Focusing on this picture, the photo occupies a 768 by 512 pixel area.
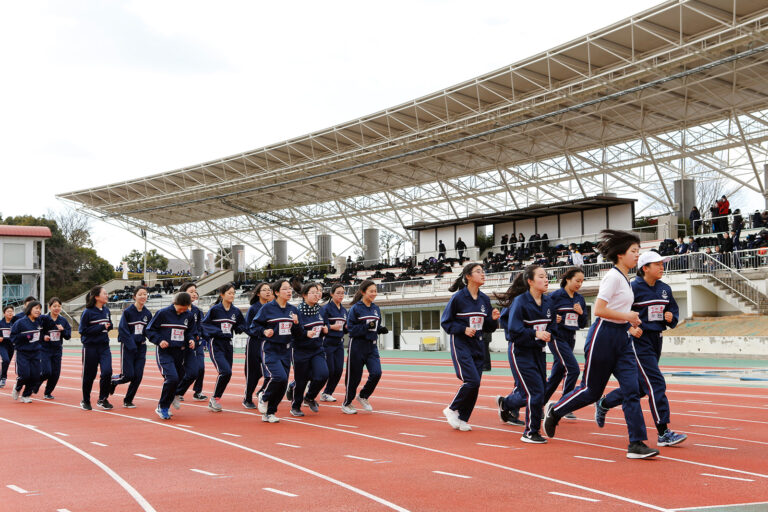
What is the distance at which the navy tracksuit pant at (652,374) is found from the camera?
25.3 ft

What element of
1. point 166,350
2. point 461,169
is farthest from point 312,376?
point 461,169

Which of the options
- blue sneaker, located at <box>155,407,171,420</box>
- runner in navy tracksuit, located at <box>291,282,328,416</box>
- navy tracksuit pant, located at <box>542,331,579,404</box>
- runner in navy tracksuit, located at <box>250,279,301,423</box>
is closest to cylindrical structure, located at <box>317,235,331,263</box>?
blue sneaker, located at <box>155,407,171,420</box>

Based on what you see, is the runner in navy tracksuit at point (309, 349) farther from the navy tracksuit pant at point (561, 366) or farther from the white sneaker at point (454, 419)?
the navy tracksuit pant at point (561, 366)

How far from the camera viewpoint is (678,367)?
2134 centimetres

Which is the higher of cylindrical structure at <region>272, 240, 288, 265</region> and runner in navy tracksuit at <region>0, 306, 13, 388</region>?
cylindrical structure at <region>272, 240, 288, 265</region>

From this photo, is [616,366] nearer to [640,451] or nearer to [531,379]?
[640,451]

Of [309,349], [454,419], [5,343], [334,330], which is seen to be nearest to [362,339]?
[334,330]

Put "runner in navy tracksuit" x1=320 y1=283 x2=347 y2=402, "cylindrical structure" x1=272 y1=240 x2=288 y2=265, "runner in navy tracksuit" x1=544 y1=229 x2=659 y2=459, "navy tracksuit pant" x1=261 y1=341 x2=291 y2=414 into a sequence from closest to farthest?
"runner in navy tracksuit" x1=544 y1=229 x2=659 y2=459 < "navy tracksuit pant" x1=261 y1=341 x2=291 y2=414 < "runner in navy tracksuit" x1=320 y1=283 x2=347 y2=402 < "cylindrical structure" x1=272 y1=240 x2=288 y2=265

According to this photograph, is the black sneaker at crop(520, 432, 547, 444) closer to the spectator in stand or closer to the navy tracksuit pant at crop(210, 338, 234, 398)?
the navy tracksuit pant at crop(210, 338, 234, 398)

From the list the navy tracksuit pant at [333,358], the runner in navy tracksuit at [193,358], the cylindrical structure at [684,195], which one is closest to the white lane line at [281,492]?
the runner in navy tracksuit at [193,358]

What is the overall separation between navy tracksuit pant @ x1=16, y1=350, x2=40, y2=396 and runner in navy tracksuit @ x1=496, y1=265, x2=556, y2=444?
30.6ft

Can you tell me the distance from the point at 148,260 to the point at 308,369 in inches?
4359

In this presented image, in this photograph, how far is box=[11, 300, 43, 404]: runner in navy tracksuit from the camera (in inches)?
567

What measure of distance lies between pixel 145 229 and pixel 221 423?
206 feet
